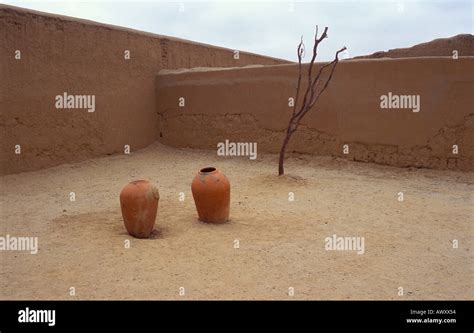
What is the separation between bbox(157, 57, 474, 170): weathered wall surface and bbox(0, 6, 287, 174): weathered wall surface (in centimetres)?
76

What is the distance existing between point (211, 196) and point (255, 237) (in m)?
0.75

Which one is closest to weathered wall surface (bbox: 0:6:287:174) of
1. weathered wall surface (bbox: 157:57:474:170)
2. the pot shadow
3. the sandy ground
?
the sandy ground

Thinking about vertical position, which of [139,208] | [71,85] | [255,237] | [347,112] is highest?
[71,85]

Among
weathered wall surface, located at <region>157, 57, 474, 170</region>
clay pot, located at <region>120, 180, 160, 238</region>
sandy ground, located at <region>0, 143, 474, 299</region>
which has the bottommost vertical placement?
sandy ground, located at <region>0, 143, 474, 299</region>

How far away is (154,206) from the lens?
4.77 m

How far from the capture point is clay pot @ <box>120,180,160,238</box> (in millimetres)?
4660

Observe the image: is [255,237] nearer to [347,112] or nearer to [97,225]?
[97,225]

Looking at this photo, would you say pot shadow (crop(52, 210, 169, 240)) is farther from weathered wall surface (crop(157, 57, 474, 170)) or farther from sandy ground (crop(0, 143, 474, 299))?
weathered wall surface (crop(157, 57, 474, 170))

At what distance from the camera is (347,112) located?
8.34 metres

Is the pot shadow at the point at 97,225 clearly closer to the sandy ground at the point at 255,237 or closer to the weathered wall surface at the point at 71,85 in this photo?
the sandy ground at the point at 255,237

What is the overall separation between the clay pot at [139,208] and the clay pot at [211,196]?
2.00 feet

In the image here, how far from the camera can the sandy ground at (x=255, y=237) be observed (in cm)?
349

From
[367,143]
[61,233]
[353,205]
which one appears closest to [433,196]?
[353,205]

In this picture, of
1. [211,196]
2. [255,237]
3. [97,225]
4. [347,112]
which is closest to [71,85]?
[97,225]
